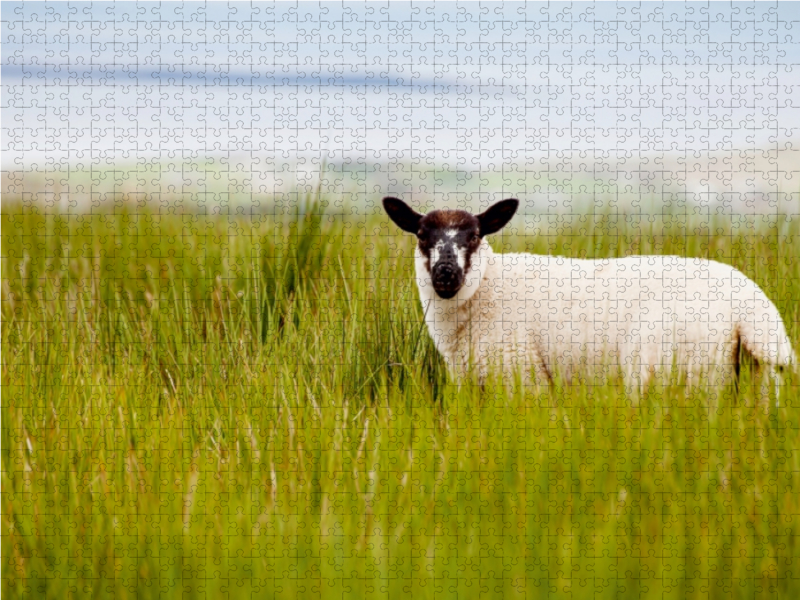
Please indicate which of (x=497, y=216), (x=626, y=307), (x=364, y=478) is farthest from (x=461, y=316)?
(x=364, y=478)

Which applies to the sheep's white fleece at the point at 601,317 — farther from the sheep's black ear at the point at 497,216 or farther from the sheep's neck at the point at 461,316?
the sheep's black ear at the point at 497,216

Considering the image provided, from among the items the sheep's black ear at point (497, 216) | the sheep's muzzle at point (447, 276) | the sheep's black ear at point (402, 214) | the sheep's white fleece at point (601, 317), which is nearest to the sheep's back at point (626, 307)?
the sheep's white fleece at point (601, 317)

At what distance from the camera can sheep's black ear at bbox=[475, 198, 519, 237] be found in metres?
4.85

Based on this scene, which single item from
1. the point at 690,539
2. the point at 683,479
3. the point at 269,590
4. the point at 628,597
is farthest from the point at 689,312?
the point at 269,590

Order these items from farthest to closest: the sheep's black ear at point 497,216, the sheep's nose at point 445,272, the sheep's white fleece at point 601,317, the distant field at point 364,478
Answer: the sheep's black ear at point 497,216
the sheep's nose at point 445,272
the sheep's white fleece at point 601,317
the distant field at point 364,478

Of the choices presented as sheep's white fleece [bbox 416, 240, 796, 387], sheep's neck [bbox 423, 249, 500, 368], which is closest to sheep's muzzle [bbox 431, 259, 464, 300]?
sheep's white fleece [bbox 416, 240, 796, 387]

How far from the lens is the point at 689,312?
14.4 ft

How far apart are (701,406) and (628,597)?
115 cm

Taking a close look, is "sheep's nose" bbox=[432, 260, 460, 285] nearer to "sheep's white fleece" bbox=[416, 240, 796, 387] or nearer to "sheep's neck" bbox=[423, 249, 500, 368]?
"sheep's white fleece" bbox=[416, 240, 796, 387]

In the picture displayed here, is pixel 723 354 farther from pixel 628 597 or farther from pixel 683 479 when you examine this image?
pixel 628 597

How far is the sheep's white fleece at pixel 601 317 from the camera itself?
427 centimetres

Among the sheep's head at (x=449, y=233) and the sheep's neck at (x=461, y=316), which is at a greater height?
the sheep's head at (x=449, y=233)

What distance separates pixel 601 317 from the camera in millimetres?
4609

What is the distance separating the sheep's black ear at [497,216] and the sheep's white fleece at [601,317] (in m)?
0.13
